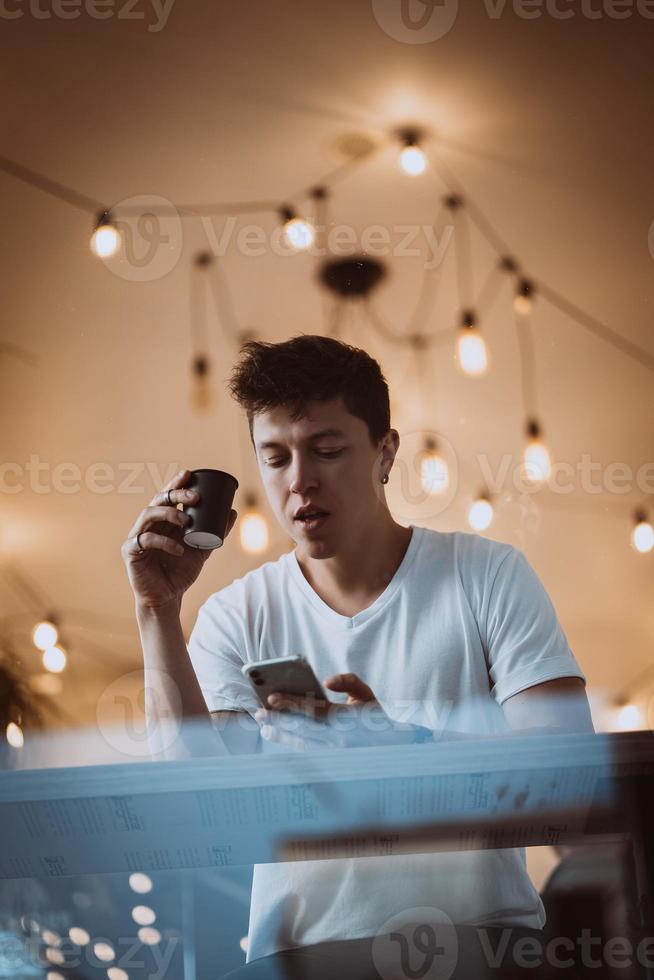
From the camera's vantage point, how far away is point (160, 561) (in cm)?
94

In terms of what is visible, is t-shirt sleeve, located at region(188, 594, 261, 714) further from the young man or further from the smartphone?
the smartphone

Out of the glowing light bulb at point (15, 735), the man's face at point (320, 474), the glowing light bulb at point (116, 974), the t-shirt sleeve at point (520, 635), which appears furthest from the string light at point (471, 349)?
the glowing light bulb at point (116, 974)

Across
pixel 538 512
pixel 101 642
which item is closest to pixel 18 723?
pixel 101 642

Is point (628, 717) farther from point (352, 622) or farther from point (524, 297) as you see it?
point (524, 297)

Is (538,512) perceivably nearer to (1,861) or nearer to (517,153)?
(517,153)

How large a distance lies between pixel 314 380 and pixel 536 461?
0.50 metres

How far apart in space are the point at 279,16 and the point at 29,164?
1.49 ft

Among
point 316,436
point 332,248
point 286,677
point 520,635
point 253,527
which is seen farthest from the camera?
point 332,248

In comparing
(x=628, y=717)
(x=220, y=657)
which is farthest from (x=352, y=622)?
(x=628, y=717)

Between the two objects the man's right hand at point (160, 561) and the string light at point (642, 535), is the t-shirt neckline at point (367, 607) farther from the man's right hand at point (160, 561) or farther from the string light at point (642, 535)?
the string light at point (642, 535)

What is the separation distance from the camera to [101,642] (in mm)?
1283

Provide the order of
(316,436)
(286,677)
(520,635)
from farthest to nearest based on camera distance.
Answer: (316,436) → (520,635) → (286,677)

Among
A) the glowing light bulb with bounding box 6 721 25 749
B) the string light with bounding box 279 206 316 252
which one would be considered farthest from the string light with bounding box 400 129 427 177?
the glowing light bulb with bounding box 6 721 25 749

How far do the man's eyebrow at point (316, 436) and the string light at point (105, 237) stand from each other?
52 centimetres
